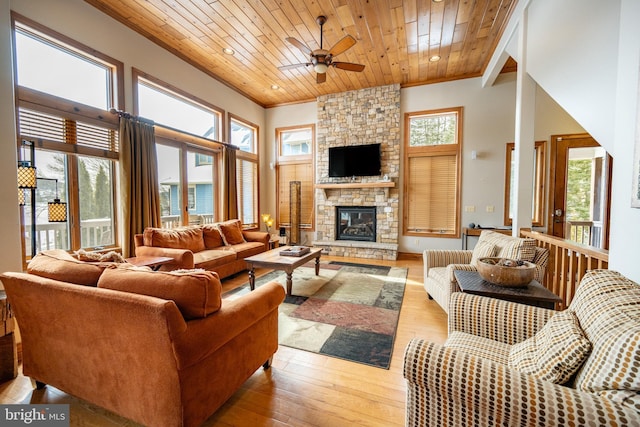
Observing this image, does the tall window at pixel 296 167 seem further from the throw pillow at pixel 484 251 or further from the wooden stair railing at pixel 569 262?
the wooden stair railing at pixel 569 262

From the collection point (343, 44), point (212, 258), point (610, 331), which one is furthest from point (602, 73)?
point (212, 258)

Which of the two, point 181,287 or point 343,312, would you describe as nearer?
point 181,287

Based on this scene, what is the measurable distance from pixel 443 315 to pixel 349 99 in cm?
475

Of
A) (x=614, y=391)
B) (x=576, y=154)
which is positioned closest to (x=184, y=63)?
(x=614, y=391)

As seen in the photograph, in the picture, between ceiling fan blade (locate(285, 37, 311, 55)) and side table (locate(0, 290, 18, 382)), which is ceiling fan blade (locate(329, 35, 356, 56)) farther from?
side table (locate(0, 290, 18, 382))

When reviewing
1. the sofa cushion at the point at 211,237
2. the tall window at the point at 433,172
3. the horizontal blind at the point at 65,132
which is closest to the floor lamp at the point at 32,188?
the horizontal blind at the point at 65,132

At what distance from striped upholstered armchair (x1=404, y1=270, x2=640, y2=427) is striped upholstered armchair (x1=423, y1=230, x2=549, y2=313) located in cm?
101

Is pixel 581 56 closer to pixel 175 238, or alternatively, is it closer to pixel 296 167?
pixel 175 238

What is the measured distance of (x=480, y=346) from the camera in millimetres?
1434

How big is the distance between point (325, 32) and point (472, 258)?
3493 mm

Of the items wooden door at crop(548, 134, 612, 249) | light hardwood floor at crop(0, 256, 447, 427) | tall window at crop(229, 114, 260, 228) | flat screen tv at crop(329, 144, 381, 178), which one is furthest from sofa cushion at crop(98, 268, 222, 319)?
wooden door at crop(548, 134, 612, 249)

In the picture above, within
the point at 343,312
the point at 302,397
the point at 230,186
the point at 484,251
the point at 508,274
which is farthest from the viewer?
the point at 230,186

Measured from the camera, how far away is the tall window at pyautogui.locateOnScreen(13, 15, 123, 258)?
8.98 ft

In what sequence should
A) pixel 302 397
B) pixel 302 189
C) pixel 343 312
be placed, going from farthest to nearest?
pixel 302 189
pixel 343 312
pixel 302 397
